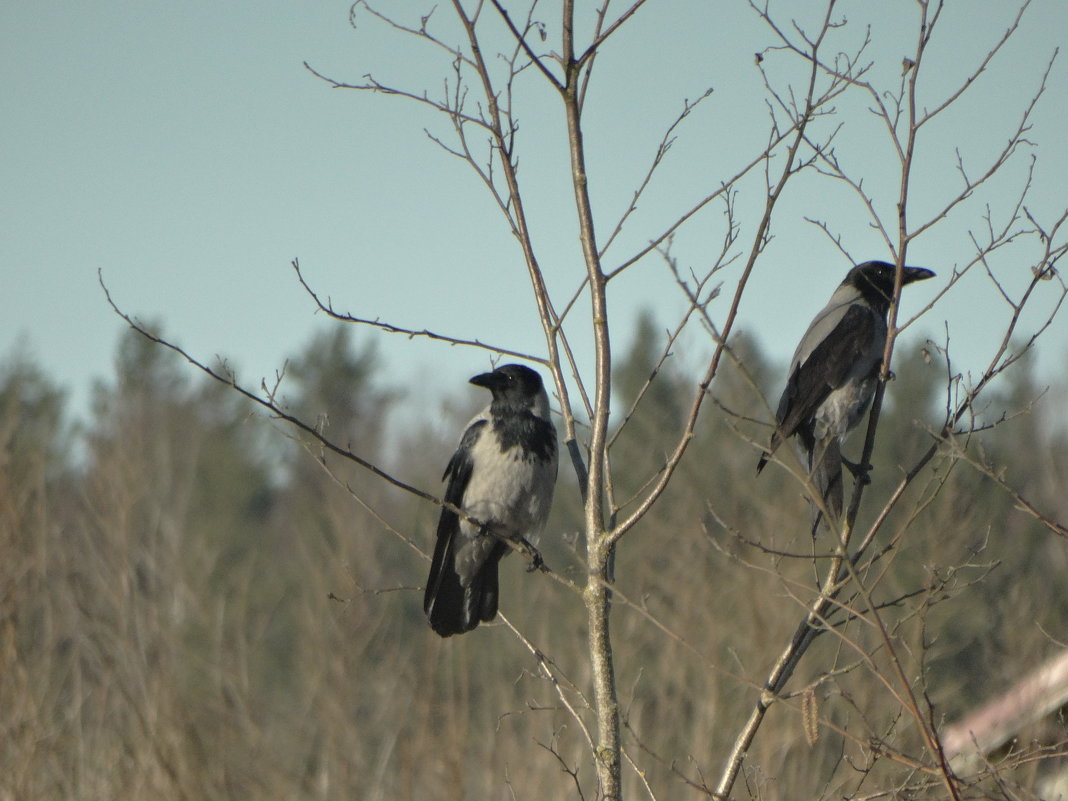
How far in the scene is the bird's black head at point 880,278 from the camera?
6.01 meters

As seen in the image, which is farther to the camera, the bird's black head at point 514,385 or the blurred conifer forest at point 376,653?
the bird's black head at point 514,385

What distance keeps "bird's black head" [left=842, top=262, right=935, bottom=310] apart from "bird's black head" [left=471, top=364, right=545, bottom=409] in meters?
1.78

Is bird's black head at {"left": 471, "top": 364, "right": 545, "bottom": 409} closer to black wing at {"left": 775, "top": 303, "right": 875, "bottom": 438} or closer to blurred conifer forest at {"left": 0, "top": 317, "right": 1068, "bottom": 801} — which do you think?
blurred conifer forest at {"left": 0, "top": 317, "right": 1068, "bottom": 801}

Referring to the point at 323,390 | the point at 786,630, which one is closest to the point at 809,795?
the point at 786,630

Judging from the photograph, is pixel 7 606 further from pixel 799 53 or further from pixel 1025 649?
pixel 1025 649

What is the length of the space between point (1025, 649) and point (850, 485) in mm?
1982

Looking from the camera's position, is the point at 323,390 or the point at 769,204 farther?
the point at 323,390

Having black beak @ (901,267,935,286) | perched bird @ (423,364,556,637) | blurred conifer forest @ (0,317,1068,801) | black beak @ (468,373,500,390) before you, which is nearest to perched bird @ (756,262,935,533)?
black beak @ (901,267,935,286)

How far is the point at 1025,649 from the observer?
911cm

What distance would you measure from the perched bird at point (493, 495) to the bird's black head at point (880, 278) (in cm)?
176

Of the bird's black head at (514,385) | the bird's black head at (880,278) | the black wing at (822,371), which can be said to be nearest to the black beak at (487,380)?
the bird's black head at (514,385)

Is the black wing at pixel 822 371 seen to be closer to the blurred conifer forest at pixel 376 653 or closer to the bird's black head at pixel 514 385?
the blurred conifer forest at pixel 376 653

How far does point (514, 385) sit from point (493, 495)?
1.98 feet

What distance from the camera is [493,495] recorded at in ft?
20.2
